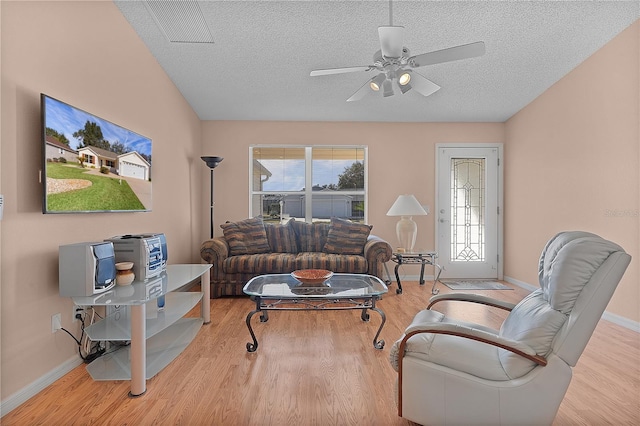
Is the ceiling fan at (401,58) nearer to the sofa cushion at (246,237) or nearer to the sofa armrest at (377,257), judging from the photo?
the sofa armrest at (377,257)

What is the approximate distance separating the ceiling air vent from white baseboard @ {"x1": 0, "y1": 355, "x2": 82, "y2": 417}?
9.27 feet

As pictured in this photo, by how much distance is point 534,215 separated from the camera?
4520 millimetres

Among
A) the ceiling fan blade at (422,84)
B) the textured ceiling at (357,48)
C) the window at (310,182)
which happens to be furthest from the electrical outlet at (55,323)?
the window at (310,182)

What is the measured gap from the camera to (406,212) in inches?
175

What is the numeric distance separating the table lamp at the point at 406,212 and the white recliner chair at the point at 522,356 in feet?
9.23

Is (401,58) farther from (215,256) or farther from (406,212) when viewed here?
(215,256)

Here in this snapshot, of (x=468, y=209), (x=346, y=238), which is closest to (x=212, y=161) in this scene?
(x=346, y=238)

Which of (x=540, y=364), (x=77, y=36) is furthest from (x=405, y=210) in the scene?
(x=77, y=36)

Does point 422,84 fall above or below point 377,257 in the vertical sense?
above

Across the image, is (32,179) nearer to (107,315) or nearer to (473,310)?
(107,315)

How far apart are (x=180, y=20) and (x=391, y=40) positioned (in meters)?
1.98

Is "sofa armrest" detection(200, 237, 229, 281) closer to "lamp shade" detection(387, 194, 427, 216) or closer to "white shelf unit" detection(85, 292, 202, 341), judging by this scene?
"white shelf unit" detection(85, 292, 202, 341)

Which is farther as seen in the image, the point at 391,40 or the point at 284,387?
the point at 391,40

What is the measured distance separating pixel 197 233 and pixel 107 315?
244cm
